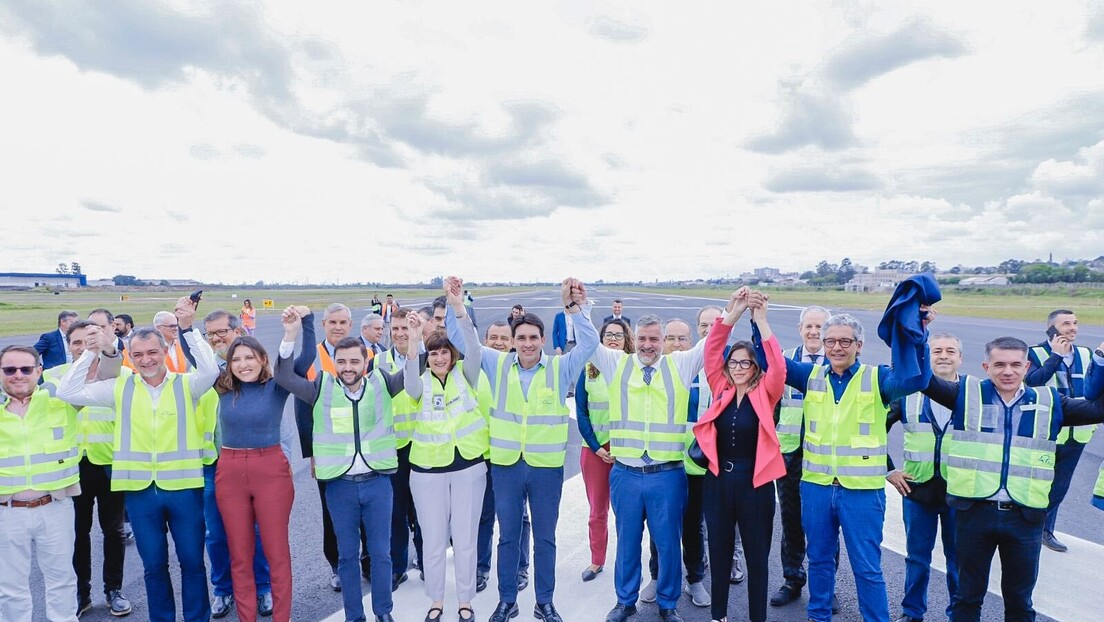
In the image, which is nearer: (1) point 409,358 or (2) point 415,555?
(1) point 409,358

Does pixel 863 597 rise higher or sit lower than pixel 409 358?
lower

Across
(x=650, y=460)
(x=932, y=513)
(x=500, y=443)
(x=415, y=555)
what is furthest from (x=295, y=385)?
(x=932, y=513)

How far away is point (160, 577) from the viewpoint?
3.88 metres

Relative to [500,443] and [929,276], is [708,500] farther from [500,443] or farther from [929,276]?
[929,276]

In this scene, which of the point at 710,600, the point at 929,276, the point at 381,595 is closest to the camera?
the point at 929,276

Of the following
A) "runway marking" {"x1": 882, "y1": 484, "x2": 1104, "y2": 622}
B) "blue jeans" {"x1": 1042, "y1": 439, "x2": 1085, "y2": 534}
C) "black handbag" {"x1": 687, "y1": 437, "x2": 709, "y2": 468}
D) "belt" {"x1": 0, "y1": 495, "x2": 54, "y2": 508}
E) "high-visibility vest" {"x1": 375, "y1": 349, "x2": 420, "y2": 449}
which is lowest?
"runway marking" {"x1": 882, "y1": 484, "x2": 1104, "y2": 622}

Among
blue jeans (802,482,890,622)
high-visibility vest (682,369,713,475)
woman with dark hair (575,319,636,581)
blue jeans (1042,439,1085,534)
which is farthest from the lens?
blue jeans (1042,439,1085,534)

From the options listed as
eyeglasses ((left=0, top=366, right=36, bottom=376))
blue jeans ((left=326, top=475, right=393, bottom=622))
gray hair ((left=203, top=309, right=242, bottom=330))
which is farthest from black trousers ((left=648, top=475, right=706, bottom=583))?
eyeglasses ((left=0, top=366, right=36, bottom=376))

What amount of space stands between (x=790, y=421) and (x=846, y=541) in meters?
0.97

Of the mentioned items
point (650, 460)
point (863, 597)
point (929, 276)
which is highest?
point (929, 276)

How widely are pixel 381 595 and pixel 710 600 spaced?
2.51 m

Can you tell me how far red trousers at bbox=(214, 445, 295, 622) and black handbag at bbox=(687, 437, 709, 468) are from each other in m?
2.94

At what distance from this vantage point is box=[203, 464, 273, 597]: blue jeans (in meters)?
4.34

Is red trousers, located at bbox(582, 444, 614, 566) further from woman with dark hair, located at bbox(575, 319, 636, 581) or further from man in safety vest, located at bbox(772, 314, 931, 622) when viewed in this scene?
man in safety vest, located at bbox(772, 314, 931, 622)
